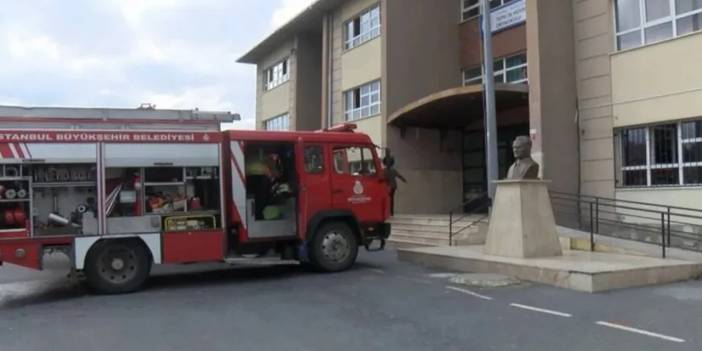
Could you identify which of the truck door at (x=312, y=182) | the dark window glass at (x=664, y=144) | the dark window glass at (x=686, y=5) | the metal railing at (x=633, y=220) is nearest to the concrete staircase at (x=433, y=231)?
the metal railing at (x=633, y=220)

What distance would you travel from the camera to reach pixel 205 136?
11.0 metres

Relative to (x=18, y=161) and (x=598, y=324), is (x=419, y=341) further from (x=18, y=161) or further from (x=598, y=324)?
(x=18, y=161)

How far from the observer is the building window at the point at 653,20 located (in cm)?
1483

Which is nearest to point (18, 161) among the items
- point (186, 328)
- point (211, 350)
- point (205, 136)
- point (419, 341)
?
→ point (205, 136)

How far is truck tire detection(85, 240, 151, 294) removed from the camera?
10.2 metres

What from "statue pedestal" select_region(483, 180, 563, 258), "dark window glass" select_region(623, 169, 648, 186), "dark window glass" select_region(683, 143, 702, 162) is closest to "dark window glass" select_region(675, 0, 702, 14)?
"dark window glass" select_region(683, 143, 702, 162)

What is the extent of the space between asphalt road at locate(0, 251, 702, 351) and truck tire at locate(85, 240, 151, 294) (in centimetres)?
27

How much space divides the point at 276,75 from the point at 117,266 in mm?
26435

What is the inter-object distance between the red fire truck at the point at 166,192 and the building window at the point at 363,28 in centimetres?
1310

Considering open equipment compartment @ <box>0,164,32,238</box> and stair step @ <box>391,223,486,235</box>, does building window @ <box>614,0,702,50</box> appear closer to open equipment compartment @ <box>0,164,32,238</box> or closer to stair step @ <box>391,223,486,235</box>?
stair step @ <box>391,223,486,235</box>

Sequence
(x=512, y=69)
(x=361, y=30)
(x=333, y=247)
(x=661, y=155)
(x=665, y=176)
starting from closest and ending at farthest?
(x=333, y=247), (x=665, y=176), (x=661, y=155), (x=512, y=69), (x=361, y=30)

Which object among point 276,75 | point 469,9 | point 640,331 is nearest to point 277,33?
point 276,75

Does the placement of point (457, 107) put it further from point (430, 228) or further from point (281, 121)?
point (281, 121)

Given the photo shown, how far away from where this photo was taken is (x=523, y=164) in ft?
40.5
